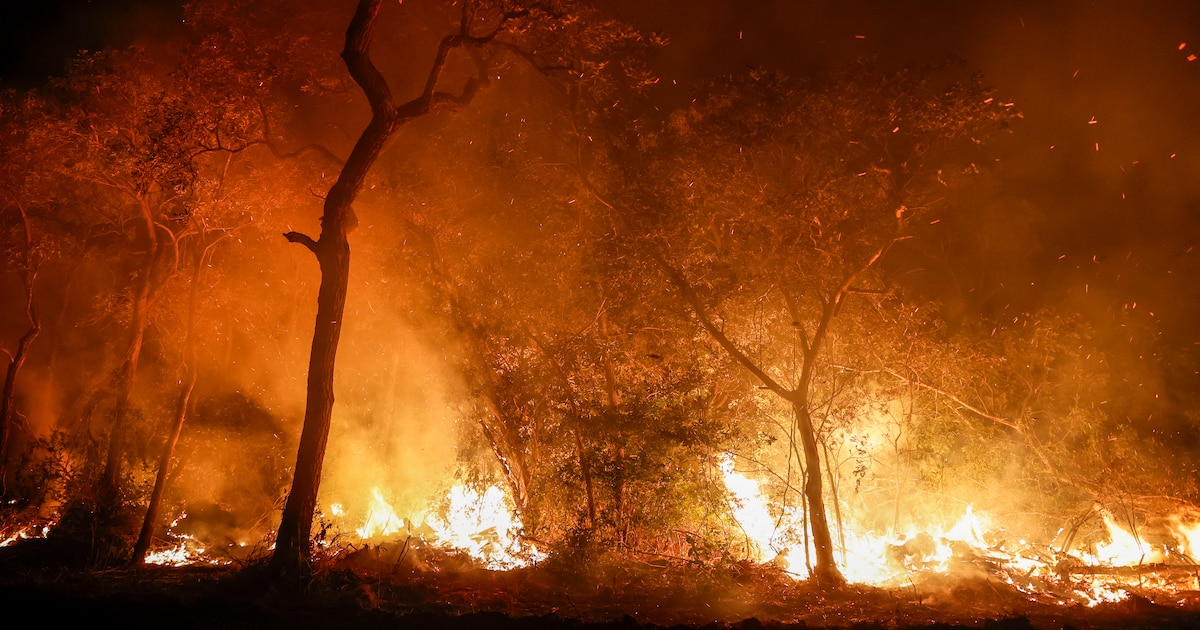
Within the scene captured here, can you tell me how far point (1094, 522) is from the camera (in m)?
16.0

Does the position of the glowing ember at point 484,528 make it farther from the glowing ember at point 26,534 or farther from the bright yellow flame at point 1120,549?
the bright yellow flame at point 1120,549

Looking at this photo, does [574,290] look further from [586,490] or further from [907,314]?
[907,314]

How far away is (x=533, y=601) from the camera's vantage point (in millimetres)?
11078

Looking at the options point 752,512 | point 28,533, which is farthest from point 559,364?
point 28,533

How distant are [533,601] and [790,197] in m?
7.81

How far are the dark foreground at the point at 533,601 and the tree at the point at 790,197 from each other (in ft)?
6.32

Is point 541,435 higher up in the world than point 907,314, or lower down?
lower down

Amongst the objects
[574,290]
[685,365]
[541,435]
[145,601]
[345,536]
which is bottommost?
[145,601]

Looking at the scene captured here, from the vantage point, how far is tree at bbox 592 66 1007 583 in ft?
42.3

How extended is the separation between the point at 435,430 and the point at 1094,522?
601 inches

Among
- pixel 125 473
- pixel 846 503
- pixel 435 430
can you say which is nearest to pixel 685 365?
pixel 846 503

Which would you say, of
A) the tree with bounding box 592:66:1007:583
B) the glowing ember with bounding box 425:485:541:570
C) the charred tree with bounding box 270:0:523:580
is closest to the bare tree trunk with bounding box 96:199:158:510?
the charred tree with bounding box 270:0:523:580

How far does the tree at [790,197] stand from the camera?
12.9 m

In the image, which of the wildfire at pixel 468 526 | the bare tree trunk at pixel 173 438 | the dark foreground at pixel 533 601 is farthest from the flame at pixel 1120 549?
the bare tree trunk at pixel 173 438
